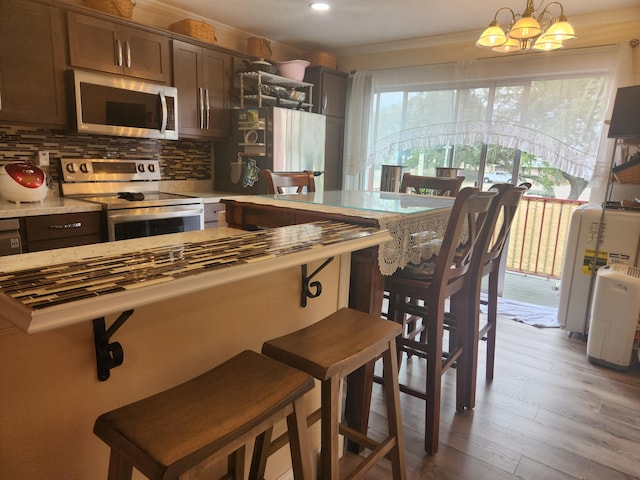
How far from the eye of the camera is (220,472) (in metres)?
1.23

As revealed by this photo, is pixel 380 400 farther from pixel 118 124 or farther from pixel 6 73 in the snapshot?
pixel 6 73

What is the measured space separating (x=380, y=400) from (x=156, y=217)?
1898 mm

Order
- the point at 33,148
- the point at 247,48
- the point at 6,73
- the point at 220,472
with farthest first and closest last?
the point at 247,48, the point at 33,148, the point at 6,73, the point at 220,472

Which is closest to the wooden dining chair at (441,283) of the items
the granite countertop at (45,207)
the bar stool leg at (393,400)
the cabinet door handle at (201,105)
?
the bar stool leg at (393,400)

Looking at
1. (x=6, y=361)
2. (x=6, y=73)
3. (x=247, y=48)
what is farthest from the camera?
(x=247, y=48)

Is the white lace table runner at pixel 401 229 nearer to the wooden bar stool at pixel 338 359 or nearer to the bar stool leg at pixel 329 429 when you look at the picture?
the wooden bar stool at pixel 338 359

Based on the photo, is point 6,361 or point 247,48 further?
point 247,48

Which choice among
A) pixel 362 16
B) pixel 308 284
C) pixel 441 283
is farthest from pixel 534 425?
pixel 362 16

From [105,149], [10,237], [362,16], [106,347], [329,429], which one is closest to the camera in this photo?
[106,347]

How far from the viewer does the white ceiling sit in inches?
122

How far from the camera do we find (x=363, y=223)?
141 centimetres

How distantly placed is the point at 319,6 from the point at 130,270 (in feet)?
10.0

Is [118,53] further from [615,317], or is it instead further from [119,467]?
[615,317]

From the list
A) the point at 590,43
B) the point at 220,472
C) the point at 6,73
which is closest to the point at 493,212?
the point at 220,472
